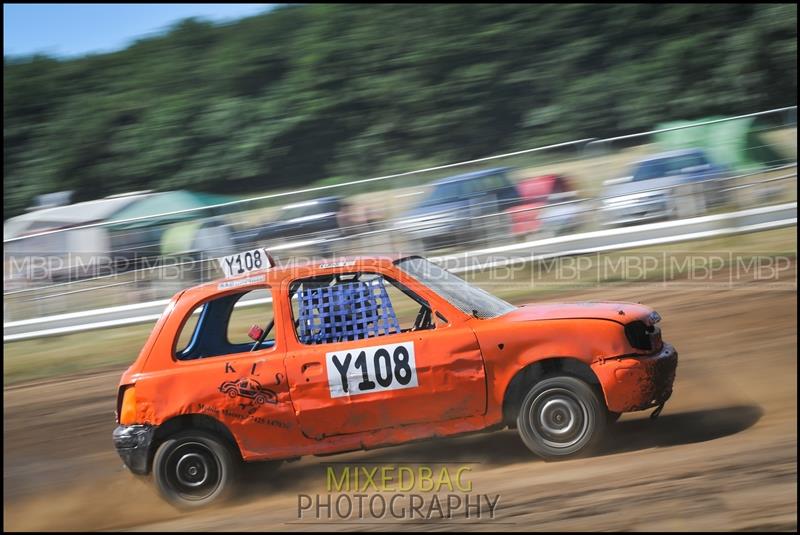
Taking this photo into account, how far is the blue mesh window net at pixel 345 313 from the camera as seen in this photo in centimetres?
571

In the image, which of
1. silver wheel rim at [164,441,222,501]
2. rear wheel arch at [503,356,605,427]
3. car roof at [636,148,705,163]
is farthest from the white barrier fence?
rear wheel arch at [503,356,605,427]

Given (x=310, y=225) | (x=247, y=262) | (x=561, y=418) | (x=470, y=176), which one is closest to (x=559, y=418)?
(x=561, y=418)

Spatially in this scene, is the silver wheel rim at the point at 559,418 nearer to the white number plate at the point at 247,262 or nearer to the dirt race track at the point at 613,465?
the dirt race track at the point at 613,465

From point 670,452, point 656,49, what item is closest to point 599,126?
point 656,49

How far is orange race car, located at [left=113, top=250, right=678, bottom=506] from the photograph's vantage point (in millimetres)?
5500

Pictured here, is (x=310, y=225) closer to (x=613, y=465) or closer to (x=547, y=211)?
(x=547, y=211)

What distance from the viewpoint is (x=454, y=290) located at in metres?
5.97

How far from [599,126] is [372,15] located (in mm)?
7422

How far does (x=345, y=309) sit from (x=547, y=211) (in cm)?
592

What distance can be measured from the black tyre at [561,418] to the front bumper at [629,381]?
0.11 m

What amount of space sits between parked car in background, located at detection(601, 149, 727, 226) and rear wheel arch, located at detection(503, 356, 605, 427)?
19.3ft

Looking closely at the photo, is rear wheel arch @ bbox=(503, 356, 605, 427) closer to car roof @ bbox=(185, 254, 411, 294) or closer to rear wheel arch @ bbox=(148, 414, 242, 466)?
car roof @ bbox=(185, 254, 411, 294)

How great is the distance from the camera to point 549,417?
217 inches

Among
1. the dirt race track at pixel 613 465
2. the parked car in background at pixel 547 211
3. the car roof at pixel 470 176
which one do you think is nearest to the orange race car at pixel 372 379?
the dirt race track at pixel 613 465
